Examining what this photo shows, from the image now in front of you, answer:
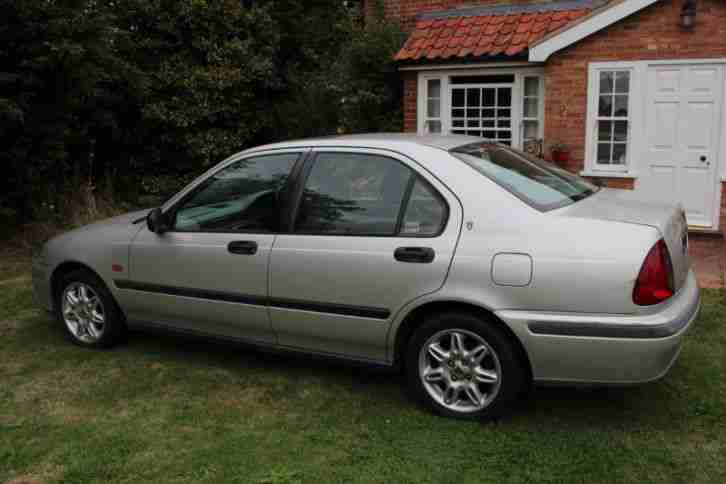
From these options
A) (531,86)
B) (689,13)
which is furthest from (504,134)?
(689,13)

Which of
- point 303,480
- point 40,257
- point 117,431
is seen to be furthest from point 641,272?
point 40,257

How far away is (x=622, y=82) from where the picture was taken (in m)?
10.1

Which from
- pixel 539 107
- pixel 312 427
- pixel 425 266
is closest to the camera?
pixel 425 266

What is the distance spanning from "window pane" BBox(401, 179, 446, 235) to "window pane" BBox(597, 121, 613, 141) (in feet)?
22.2

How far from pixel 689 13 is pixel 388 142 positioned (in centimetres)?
655

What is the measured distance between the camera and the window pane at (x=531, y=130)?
11.2m

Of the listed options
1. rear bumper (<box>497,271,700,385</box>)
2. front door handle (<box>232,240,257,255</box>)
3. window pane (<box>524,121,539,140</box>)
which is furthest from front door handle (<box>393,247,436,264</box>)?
window pane (<box>524,121,539,140</box>)

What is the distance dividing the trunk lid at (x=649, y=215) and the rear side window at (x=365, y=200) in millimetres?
816

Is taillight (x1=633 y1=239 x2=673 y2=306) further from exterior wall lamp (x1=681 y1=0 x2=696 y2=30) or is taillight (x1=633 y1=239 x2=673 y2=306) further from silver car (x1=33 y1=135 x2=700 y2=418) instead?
exterior wall lamp (x1=681 y1=0 x2=696 y2=30)

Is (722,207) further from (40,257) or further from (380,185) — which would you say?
(40,257)

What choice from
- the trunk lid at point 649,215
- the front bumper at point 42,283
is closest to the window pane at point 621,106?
the trunk lid at point 649,215

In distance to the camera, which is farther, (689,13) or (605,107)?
(605,107)

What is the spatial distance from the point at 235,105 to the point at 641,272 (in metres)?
11.6

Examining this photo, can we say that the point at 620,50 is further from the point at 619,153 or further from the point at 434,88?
the point at 434,88
